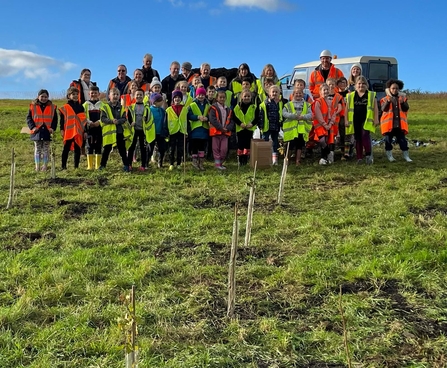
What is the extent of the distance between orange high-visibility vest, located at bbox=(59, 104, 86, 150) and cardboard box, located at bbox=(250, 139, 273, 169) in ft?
12.0

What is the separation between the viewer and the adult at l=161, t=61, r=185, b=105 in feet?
36.7

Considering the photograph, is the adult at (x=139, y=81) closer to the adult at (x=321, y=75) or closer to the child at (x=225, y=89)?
the child at (x=225, y=89)

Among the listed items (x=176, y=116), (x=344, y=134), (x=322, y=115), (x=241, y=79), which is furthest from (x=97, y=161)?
(x=344, y=134)

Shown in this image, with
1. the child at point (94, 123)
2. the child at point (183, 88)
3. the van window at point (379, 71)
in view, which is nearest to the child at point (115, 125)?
the child at point (94, 123)

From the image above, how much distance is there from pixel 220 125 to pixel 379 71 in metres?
12.5

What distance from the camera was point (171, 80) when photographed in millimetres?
11227

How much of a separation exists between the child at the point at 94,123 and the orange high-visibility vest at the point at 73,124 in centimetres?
15

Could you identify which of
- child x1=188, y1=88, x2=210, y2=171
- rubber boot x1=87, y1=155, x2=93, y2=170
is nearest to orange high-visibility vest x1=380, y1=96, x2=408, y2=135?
child x1=188, y1=88, x2=210, y2=171

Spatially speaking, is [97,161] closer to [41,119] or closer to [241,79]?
[41,119]

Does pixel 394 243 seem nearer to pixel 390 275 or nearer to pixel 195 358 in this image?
pixel 390 275

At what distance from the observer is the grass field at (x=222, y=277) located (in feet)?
10.4

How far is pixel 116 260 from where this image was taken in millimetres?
4719

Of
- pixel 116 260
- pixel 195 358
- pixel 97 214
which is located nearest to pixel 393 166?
pixel 97 214

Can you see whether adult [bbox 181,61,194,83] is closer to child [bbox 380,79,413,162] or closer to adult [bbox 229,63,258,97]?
adult [bbox 229,63,258,97]
